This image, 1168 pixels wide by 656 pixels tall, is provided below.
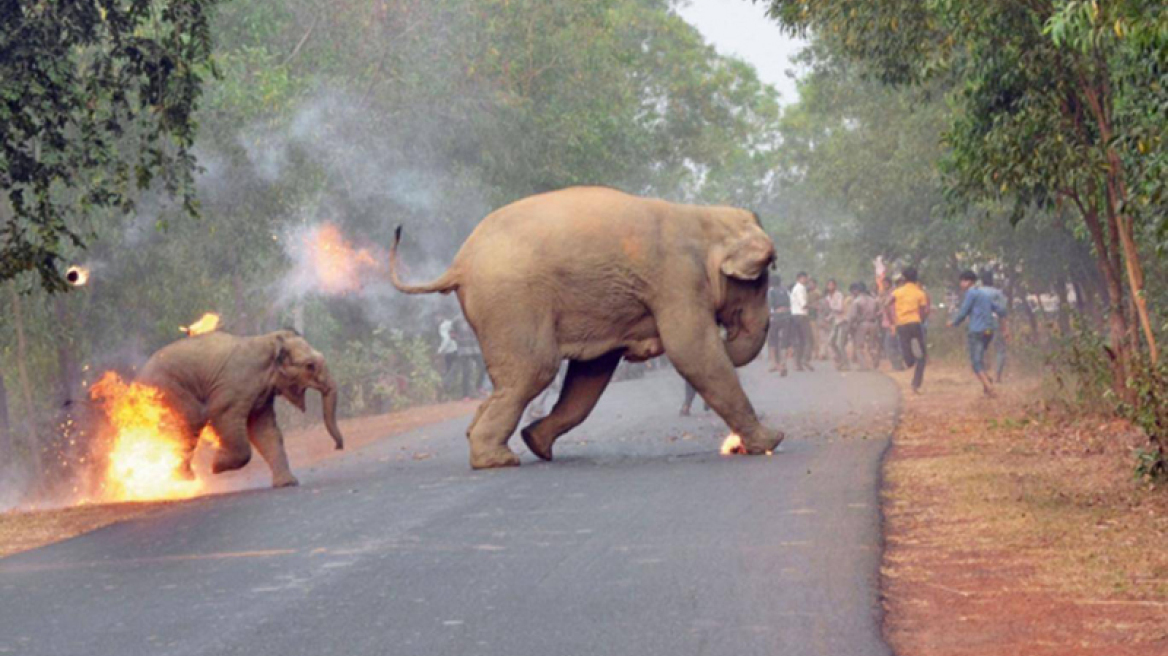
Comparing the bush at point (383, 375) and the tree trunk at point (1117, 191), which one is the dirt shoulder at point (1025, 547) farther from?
the bush at point (383, 375)

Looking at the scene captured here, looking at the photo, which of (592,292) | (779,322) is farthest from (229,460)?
(779,322)

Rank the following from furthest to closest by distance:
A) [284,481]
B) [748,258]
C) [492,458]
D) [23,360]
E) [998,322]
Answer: [998,322], [23,360], [748,258], [284,481], [492,458]

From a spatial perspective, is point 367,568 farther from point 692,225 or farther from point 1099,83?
point 1099,83

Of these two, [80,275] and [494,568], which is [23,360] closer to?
[80,275]

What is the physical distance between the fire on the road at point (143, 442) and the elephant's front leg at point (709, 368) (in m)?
4.19

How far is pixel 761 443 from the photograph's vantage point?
14.7 metres

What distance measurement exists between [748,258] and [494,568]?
6.70 metres

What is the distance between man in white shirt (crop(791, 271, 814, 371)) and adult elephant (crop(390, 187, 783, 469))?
1934 centimetres

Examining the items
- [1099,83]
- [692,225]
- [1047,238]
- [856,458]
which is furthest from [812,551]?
[1047,238]

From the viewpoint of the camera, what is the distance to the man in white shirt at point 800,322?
3431 centimetres

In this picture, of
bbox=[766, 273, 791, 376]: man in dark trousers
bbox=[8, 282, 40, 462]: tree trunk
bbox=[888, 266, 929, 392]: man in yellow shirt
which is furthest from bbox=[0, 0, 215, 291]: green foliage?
bbox=[766, 273, 791, 376]: man in dark trousers

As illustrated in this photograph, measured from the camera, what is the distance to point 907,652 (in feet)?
21.7

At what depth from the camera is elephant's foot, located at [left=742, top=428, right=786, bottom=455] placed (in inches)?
577

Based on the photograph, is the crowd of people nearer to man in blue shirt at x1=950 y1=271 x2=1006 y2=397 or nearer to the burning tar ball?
man in blue shirt at x1=950 y1=271 x2=1006 y2=397
